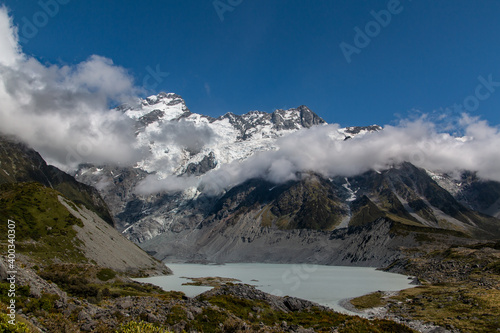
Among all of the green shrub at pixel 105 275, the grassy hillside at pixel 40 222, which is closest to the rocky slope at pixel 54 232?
the grassy hillside at pixel 40 222

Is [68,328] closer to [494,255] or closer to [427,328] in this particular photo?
[427,328]

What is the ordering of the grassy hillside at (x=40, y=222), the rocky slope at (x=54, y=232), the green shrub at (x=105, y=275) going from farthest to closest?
the rocky slope at (x=54, y=232) → the grassy hillside at (x=40, y=222) → the green shrub at (x=105, y=275)

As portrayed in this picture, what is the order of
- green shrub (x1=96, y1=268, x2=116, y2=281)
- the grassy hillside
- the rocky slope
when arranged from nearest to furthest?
1. green shrub (x1=96, y1=268, x2=116, y2=281)
2. the grassy hillside
3. the rocky slope

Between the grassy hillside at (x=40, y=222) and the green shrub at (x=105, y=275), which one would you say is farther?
the grassy hillside at (x=40, y=222)

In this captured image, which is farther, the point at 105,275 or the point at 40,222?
the point at 40,222

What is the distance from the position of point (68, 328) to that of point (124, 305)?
1273 cm

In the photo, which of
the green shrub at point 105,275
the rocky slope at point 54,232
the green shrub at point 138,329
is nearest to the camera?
the green shrub at point 138,329

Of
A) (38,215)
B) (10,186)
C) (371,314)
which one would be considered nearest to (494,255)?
(371,314)

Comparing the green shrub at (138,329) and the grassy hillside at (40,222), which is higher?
the grassy hillside at (40,222)

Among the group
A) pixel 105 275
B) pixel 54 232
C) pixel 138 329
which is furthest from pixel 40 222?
pixel 138 329

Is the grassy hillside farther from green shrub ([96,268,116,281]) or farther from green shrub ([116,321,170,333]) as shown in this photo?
green shrub ([116,321,170,333])

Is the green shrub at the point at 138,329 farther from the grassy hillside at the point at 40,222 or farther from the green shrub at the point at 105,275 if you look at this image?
the grassy hillside at the point at 40,222

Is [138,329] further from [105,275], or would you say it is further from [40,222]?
[40,222]

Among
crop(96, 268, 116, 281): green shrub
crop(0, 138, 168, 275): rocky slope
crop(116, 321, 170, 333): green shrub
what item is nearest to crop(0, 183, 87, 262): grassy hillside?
crop(0, 138, 168, 275): rocky slope
